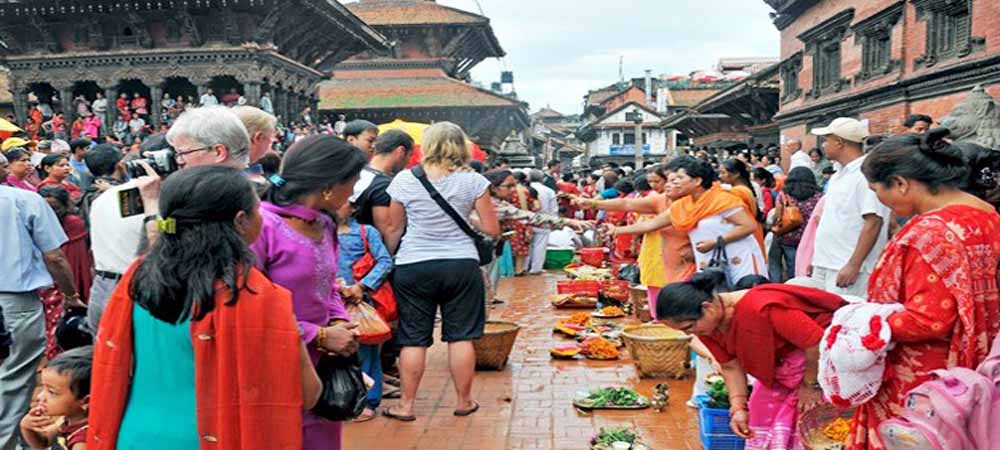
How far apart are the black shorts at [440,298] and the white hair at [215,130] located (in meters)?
1.90

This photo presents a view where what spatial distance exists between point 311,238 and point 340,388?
1.82 ft

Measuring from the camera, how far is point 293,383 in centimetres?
221

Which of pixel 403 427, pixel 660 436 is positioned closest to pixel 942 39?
pixel 660 436

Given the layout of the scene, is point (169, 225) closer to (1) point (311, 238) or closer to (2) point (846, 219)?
(1) point (311, 238)

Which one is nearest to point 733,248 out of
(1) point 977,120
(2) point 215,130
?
(1) point 977,120

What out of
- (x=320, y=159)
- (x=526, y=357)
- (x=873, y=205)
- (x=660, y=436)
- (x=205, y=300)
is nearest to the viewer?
(x=205, y=300)

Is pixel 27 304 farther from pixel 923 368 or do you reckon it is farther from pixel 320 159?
pixel 923 368

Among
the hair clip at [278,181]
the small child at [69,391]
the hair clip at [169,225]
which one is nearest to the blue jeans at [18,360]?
the small child at [69,391]

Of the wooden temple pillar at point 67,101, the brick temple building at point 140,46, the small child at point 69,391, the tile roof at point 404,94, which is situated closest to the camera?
the small child at point 69,391

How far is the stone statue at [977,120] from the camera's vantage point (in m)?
6.58

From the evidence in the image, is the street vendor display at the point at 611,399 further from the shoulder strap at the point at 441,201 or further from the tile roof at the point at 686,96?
the tile roof at the point at 686,96

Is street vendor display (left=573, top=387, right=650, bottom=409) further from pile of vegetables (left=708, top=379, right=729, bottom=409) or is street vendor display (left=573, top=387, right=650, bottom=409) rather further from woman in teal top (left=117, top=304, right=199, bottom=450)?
woman in teal top (left=117, top=304, right=199, bottom=450)

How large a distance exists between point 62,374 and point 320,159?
1268 mm

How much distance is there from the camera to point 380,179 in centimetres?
499
